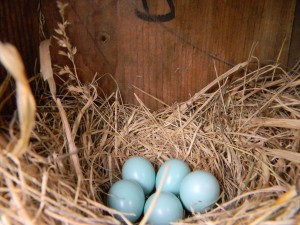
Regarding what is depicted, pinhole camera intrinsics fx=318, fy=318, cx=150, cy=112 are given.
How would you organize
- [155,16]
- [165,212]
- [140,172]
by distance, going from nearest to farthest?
[165,212], [140,172], [155,16]

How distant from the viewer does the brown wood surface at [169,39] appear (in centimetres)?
93

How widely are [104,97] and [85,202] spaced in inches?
18.3

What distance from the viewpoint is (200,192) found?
755 millimetres

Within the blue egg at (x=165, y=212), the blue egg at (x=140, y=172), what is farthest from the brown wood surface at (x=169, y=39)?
the blue egg at (x=165, y=212)

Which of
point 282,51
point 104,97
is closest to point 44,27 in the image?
point 104,97

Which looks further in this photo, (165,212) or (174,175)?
(174,175)

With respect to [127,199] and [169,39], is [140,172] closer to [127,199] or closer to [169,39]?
[127,199]

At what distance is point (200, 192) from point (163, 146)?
22 cm

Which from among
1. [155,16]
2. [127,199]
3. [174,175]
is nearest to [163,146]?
[174,175]

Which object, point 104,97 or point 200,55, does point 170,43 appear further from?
point 104,97

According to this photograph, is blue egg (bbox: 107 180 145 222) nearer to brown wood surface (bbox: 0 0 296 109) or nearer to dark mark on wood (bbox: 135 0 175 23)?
brown wood surface (bbox: 0 0 296 109)

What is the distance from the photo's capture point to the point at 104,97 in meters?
1.02

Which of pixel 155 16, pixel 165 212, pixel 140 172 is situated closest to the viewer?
pixel 165 212

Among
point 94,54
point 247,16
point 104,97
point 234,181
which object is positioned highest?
point 247,16
